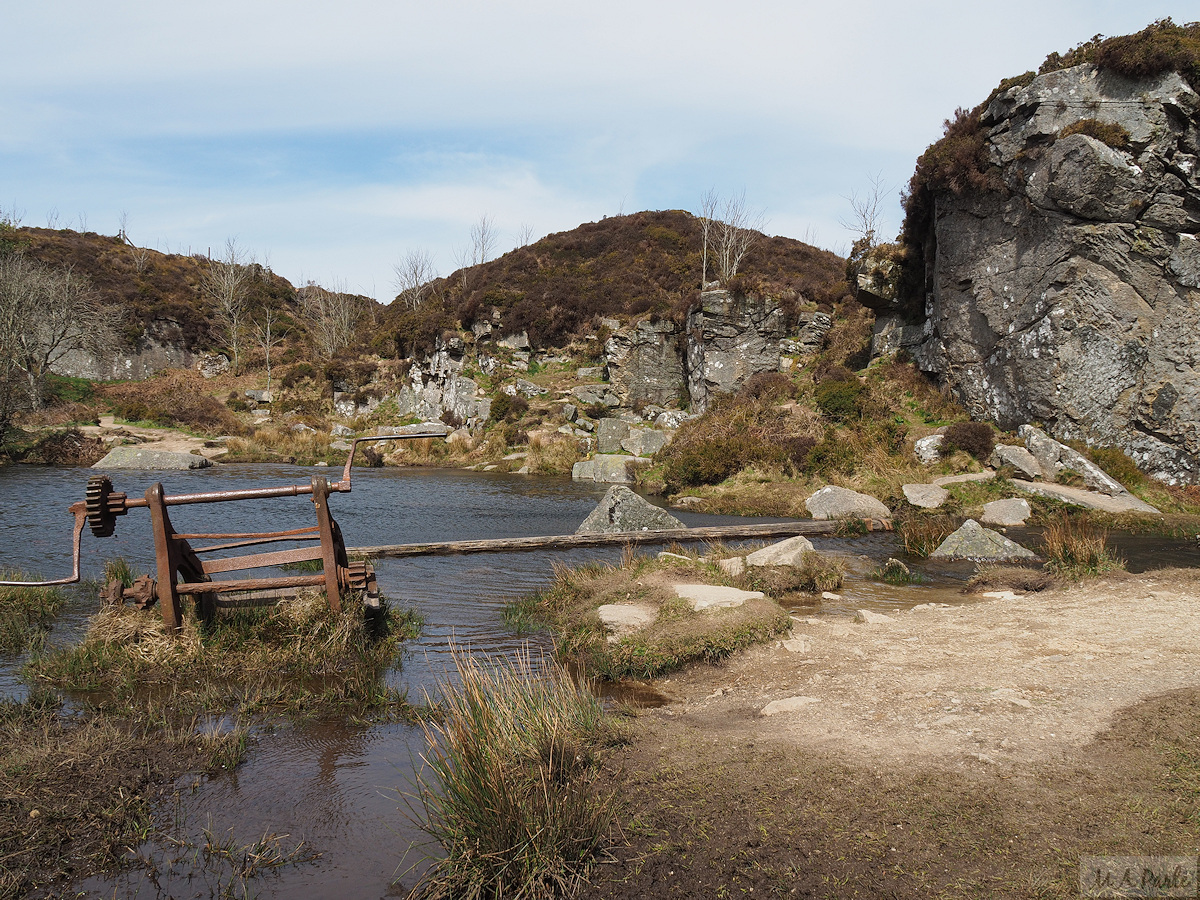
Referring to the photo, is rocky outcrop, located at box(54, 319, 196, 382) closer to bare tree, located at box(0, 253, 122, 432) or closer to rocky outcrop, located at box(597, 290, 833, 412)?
bare tree, located at box(0, 253, 122, 432)

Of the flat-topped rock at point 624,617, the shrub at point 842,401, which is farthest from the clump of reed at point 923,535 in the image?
the shrub at point 842,401

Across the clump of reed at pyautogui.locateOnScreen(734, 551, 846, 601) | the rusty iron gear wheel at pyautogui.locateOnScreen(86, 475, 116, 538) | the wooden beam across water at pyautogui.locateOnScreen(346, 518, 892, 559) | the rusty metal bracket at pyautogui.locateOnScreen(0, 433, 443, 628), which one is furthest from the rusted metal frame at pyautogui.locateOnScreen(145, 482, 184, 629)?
the clump of reed at pyautogui.locateOnScreen(734, 551, 846, 601)

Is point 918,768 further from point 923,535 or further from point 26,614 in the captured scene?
point 923,535

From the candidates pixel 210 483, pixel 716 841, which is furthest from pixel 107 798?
pixel 210 483

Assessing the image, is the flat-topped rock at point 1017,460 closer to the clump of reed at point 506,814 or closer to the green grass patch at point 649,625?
the green grass patch at point 649,625

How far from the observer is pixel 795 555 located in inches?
448

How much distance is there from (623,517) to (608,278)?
35005mm

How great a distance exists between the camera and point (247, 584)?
7801 mm

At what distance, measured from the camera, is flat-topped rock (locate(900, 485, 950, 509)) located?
19672 mm

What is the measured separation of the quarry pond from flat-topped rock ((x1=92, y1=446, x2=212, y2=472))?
2.18 metres

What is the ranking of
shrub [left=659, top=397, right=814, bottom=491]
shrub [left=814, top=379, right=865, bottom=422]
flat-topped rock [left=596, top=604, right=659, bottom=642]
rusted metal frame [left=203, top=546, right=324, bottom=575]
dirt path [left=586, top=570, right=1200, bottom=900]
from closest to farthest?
dirt path [left=586, top=570, right=1200, bottom=900] < rusted metal frame [left=203, top=546, right=324, bottom=575] < flat-topped rock [left=596, top=604, right=659, bottom=642] < shrub [left=659, top=397, right=814, bottom=491] < shrub [left=814, top=379, right=865, bottom=422]

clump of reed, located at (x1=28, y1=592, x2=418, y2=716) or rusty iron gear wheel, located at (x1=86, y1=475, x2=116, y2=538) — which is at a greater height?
rusty iron gear wheel, located at (x1=86, y1=475, x2=116, y2=538)

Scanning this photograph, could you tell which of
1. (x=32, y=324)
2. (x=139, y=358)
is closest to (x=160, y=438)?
(x=32, y=324)

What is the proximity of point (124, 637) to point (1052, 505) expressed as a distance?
20.1m
